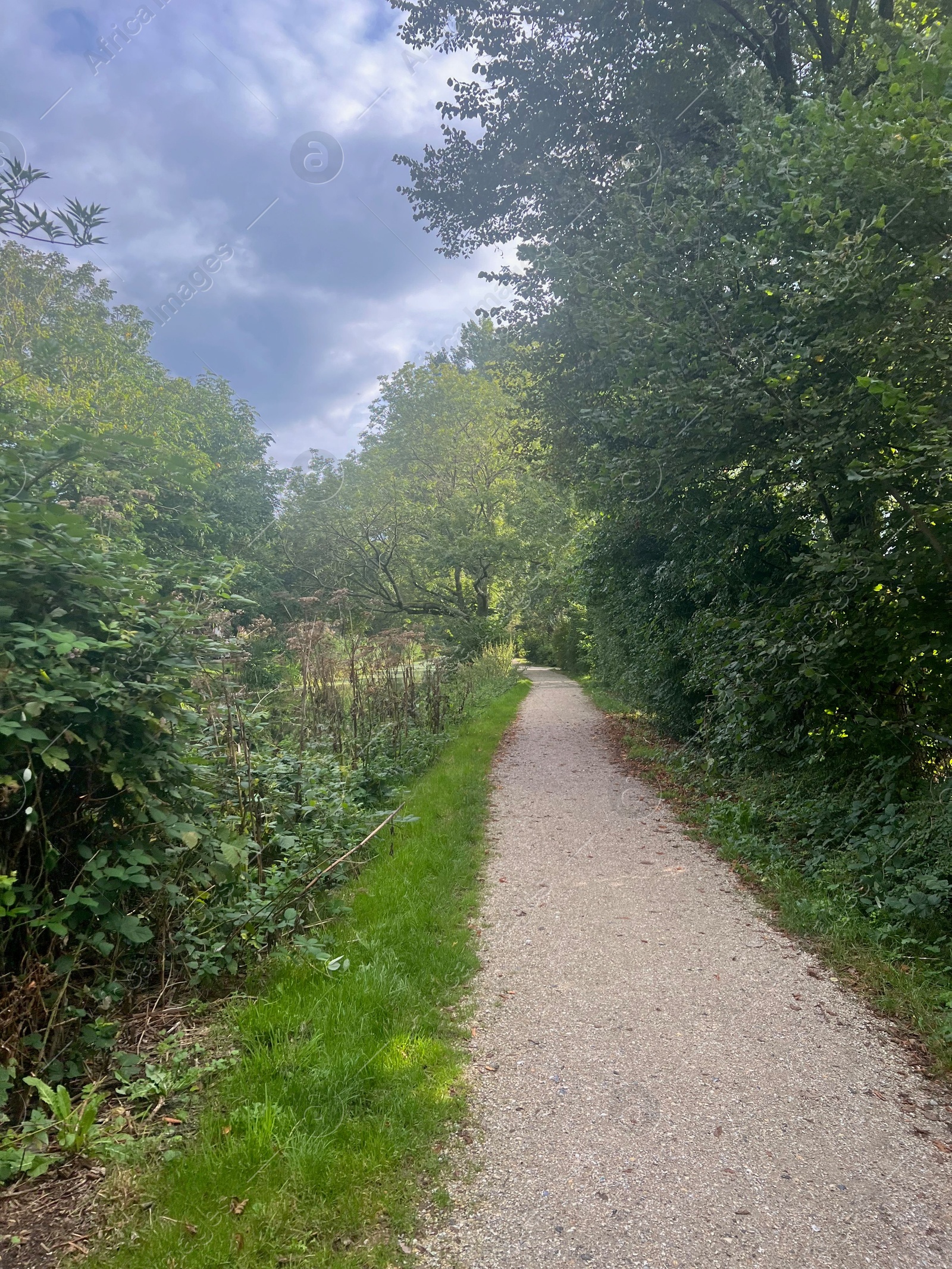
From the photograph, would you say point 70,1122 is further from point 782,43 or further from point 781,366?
point 782,43

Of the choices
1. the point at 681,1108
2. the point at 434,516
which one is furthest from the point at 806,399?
the point at 434,516

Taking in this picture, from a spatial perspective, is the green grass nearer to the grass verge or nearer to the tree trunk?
the grass verge

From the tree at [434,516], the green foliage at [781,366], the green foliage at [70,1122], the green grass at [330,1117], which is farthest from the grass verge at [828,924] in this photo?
the tree at [434,516]

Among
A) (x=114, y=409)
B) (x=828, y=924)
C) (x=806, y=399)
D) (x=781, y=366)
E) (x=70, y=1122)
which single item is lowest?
(x=828, y=924)

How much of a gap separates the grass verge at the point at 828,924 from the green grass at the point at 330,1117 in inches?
83.3

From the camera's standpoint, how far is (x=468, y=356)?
42500 mm

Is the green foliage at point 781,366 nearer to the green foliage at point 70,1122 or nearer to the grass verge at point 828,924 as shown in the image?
the grass verge at point 828,924

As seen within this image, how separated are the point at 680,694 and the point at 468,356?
126ft

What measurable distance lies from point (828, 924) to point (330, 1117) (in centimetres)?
321

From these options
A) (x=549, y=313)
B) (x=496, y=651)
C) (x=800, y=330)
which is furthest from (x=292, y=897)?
(x=496, y=651)

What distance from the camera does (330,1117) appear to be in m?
2.37

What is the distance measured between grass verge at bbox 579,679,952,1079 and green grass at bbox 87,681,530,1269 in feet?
6.94

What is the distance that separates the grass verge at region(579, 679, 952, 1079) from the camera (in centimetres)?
304

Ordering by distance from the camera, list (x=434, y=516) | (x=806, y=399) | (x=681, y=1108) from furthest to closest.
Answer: (x=434, y=516) < (x=806, y=399) < (x=681, y=1108)
